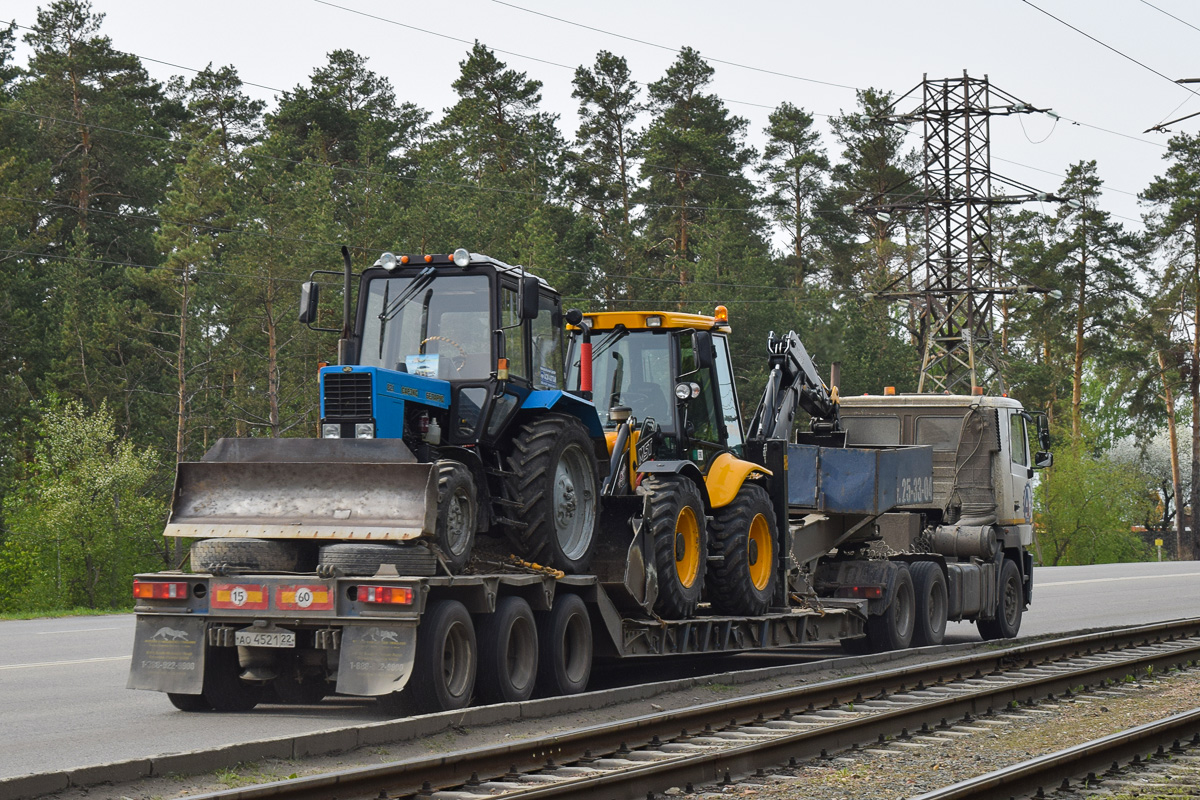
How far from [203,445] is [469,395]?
36436mm

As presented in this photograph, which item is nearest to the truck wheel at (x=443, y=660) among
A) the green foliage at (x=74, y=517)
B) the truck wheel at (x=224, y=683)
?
the truck wheel at (x=224, y=683)

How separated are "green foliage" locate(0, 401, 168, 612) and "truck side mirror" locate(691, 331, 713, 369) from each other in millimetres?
27100

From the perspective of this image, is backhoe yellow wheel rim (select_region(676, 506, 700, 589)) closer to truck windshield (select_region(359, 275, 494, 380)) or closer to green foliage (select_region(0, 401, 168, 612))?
truck windshield (select_region(359, 275, 494, 380))

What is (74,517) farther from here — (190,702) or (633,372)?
(190,702)

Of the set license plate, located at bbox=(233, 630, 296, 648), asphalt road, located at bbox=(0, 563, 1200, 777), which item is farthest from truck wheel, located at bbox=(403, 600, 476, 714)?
license plate, located at bbox=(233, 630, 296, 648)

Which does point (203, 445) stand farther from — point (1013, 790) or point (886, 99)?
point (1013, 790)

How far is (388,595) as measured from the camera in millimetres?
9922

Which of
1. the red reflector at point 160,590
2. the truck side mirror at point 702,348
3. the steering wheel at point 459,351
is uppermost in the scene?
the truck side mirror at point 702,348

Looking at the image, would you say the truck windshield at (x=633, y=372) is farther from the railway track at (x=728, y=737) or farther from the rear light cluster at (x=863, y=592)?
the rear light cluster at (x=863, y=592)

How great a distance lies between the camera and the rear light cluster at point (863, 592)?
16484mm

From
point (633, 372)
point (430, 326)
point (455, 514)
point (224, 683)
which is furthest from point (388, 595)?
point (633, 372)

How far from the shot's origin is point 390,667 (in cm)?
992

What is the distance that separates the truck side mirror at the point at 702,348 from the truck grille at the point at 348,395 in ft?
13.7

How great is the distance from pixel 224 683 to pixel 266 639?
3.47ft
